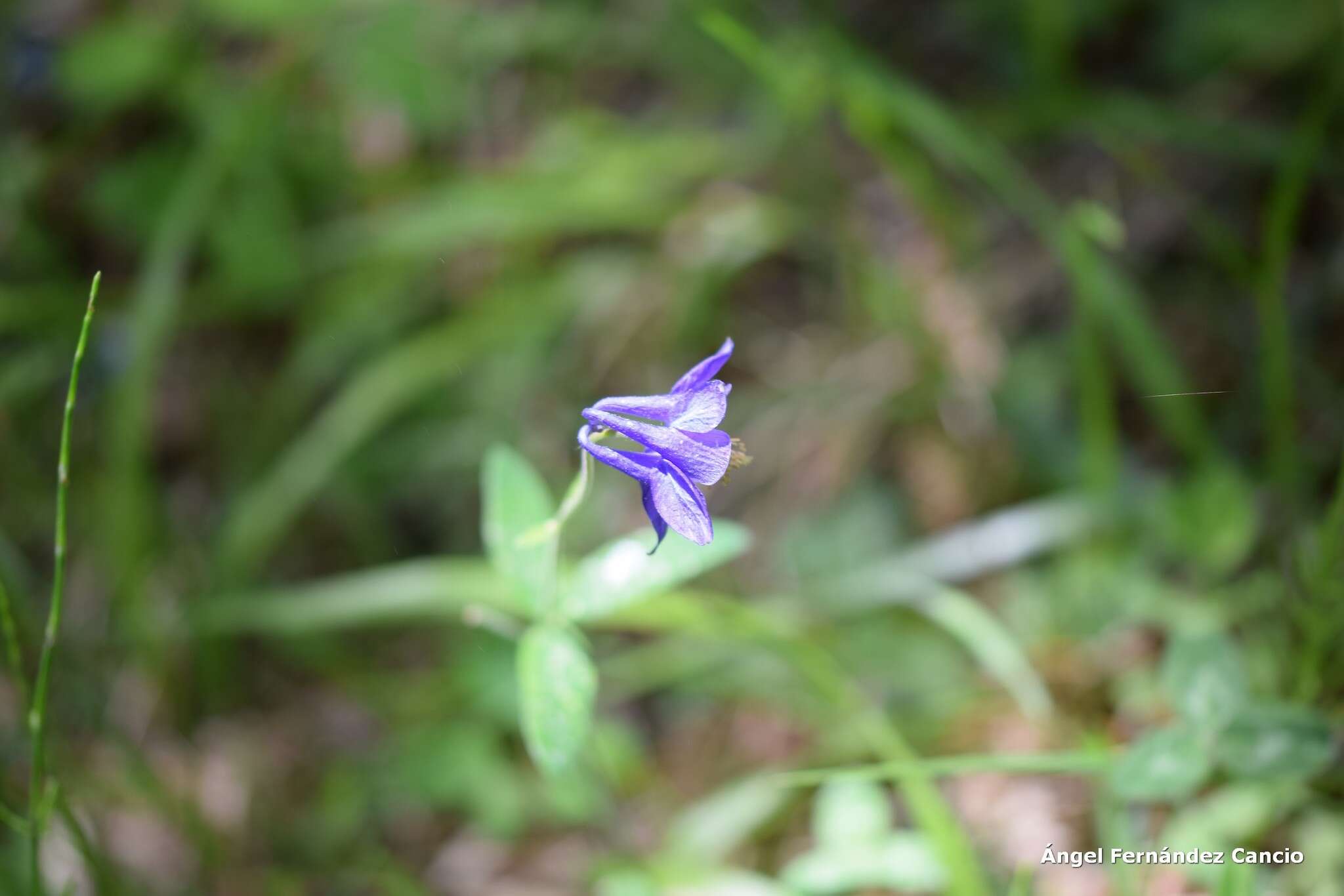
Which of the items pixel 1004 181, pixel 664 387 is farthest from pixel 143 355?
pixel 1004 181

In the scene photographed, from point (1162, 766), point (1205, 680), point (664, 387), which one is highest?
point (664, 387)

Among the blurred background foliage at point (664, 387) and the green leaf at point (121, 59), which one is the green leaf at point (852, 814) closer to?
the blurred background foliage at point (664, 387)

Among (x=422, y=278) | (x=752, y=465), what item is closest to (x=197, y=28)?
(x=422, y=278)

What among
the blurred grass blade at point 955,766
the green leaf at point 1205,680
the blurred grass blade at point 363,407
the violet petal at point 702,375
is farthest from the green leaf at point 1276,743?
the blurred grass blade at point 363,407

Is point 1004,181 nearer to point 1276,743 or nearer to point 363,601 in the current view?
point 1276,743

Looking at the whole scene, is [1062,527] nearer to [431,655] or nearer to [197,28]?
[431,655]

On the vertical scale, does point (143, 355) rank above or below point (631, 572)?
above
